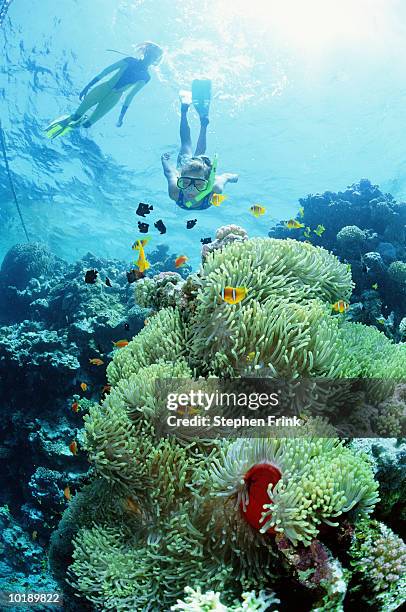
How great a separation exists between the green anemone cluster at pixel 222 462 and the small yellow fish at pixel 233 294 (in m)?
0.11

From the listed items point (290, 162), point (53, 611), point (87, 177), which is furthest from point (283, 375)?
point (87, 177)

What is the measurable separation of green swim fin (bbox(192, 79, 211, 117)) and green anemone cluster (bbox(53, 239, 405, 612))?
7599 mm

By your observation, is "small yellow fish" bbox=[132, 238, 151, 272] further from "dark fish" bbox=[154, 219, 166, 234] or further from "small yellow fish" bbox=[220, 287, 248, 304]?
"small yellow fish" bbox=[220, 287, 248, 304]

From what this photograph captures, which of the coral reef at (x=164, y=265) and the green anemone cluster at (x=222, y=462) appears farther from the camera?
the coral reef at (x=164, y=265)

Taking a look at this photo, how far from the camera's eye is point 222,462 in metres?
2.83

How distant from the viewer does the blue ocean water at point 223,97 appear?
1566 centimetres

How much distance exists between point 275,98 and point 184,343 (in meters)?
18.8

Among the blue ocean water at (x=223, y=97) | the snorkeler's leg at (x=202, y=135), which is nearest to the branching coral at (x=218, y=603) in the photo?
the snorkeler's leg at (x=202, y=135)

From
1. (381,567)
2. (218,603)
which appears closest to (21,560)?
(218,603)

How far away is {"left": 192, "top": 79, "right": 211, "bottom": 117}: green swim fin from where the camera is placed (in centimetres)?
970

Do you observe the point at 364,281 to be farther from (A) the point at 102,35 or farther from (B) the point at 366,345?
(A) the point at 102,35

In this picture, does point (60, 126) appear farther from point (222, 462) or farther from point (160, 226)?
point (222, 462)

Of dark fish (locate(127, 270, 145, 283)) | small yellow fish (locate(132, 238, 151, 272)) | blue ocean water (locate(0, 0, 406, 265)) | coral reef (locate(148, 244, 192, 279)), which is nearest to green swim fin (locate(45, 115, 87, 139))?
small yellow fish (locate(132, 238, 151, 272))

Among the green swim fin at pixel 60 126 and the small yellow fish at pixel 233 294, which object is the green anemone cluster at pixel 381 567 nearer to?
the small yellow fish at pixel 233 294
